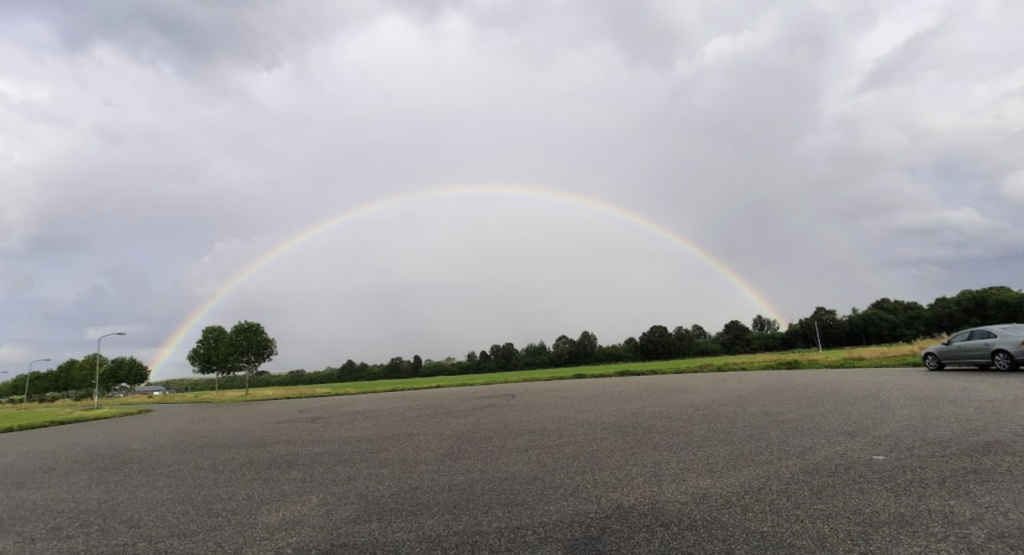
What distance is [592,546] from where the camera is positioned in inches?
165

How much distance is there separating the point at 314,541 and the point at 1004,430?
392 inches

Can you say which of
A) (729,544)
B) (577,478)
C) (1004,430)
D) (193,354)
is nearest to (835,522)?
(729,544)

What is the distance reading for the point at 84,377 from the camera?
9656cm

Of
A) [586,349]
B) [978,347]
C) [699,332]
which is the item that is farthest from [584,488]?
[699,332]

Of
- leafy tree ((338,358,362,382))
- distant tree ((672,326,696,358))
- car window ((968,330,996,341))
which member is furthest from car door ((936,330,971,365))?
leafy tree ((338,358,362,382))

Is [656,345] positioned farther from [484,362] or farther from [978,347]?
[978,347]

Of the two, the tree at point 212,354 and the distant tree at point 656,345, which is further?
the distant tree at point 656,345

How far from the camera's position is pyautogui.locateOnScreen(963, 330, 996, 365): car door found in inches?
690

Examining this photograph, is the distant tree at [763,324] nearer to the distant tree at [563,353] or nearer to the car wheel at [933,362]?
the distant tree at [563,353]

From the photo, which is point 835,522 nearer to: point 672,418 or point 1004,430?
point 1004,430

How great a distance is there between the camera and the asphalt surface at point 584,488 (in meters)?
4.32

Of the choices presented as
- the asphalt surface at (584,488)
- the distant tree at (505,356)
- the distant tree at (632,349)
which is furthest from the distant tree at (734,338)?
the asphalt surface at (584,488)

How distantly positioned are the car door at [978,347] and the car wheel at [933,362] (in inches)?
50.8

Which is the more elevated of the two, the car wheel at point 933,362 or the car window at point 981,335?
the car window at point 981,335
